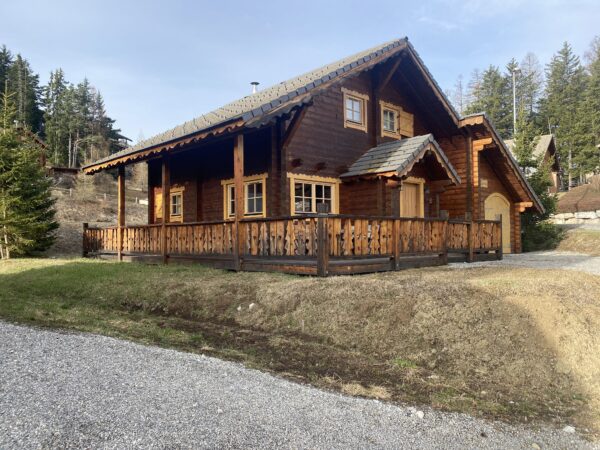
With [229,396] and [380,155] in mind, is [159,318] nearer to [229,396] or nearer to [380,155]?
→ [229,396]

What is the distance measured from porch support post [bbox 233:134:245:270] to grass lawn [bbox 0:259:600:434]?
1.16 meters

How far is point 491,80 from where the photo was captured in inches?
2362

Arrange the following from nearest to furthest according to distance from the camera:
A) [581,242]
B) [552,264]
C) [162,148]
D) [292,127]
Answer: [162,148] < [552,264] < [292,127] < [581,242]

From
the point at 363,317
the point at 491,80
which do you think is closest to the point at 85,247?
the point at 363,317

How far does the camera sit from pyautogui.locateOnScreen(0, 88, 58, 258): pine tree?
17188 mm

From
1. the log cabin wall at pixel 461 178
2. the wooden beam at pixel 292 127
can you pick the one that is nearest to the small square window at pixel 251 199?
→ the wooden beam at pixel 292 127

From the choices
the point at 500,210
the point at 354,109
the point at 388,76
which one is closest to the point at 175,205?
the point at 354,109

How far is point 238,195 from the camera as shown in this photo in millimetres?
10133

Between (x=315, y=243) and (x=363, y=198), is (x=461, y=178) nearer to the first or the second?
(x=363, y=198)

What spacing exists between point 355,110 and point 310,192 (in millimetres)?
3413

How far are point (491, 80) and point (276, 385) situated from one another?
64990 millimetres

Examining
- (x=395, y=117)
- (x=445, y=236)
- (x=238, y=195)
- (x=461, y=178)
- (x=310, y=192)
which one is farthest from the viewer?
(x=461, y=178)

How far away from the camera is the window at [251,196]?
13.1 meters

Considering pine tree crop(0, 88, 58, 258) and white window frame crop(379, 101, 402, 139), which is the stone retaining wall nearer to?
white window frame crop(379, 101, 402, 139)
